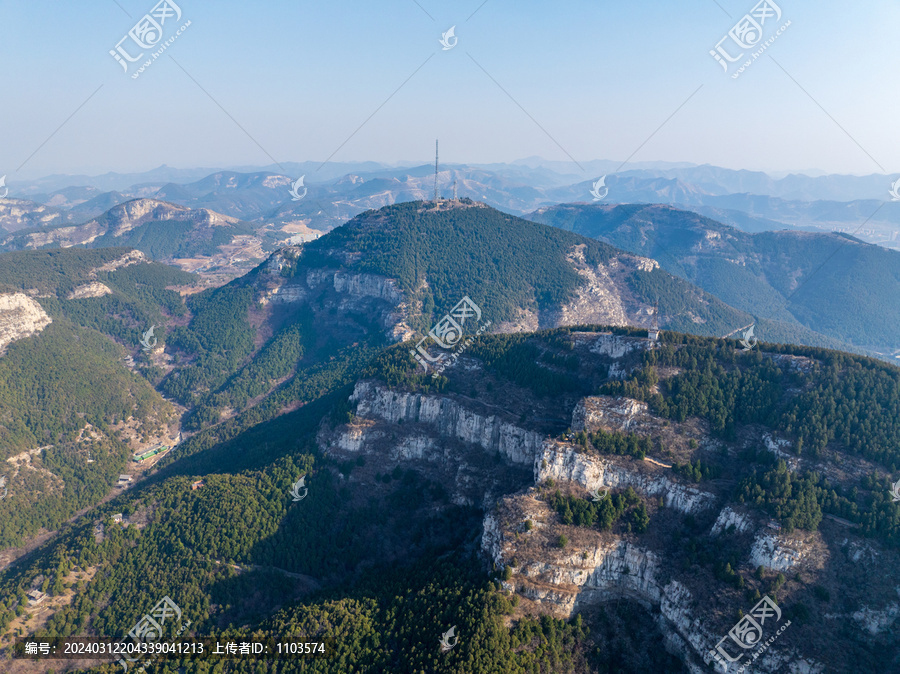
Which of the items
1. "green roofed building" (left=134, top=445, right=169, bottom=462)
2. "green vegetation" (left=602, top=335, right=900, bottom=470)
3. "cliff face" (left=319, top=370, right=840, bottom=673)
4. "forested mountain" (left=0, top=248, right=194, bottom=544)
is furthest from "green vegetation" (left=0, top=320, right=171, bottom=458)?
"green vegetation" (left=602, top=335, right=900, bottom=470)

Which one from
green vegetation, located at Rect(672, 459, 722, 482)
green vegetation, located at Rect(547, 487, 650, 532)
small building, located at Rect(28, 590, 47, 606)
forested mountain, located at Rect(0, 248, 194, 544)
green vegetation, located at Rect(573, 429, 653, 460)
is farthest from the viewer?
forested mountain, located at Rect(0, 248, 194, 544)

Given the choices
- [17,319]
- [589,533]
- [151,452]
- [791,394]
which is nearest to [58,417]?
[151,452]

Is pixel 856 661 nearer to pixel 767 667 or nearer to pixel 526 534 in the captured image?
pixel 767 667

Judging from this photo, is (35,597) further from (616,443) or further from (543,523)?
(616,443)

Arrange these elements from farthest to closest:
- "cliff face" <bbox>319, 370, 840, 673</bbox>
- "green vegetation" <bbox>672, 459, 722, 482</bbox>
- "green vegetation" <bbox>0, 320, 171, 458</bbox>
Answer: "green vegetation" <bbox>0, 320, 171, 458</bbox> → "green vegetation" <bbox>672, 459, 722, 482</bbox> → "cliff face" <bbox>319, 370, 840, 673</bbox>

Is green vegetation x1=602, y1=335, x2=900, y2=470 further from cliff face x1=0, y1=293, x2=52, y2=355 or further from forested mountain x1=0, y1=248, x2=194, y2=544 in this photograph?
cliff face x1=0, y1=293, x2=52, y2=355

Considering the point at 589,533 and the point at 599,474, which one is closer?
the point at 589,533

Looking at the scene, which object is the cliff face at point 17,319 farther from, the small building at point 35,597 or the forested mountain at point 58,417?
the small building at point 35,597
